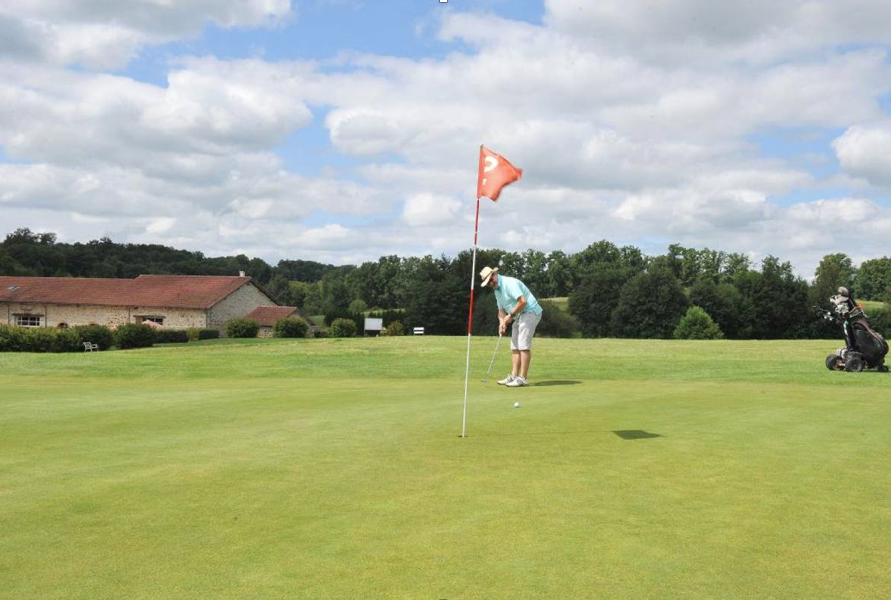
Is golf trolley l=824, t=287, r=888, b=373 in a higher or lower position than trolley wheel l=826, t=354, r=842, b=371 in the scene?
higher

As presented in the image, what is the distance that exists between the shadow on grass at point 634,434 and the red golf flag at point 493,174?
12.6 feet

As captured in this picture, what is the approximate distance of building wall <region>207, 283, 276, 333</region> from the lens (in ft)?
244

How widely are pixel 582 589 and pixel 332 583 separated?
1418mm

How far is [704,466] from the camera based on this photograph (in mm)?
7660

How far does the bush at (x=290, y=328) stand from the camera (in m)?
67.6

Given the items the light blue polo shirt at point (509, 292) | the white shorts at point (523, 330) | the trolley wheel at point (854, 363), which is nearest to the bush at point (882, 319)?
the trolley wheel at point (854, 363)

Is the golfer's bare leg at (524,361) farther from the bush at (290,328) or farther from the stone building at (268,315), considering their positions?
the stone building at (268,315)

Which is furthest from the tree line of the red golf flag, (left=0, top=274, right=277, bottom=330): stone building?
the red golf flag

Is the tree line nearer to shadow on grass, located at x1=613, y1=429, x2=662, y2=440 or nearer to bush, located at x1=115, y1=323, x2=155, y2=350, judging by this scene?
bush, located at x1=115, y1=323, x2=155, y2=350

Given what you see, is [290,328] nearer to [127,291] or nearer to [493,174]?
[127,291]

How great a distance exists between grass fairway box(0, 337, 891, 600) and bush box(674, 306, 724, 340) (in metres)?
77.2

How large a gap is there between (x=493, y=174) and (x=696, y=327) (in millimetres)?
81477

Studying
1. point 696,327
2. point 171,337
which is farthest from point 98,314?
point 696,327

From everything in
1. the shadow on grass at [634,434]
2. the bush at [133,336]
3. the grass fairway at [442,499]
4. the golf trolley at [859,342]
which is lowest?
the bush at [133,336]
